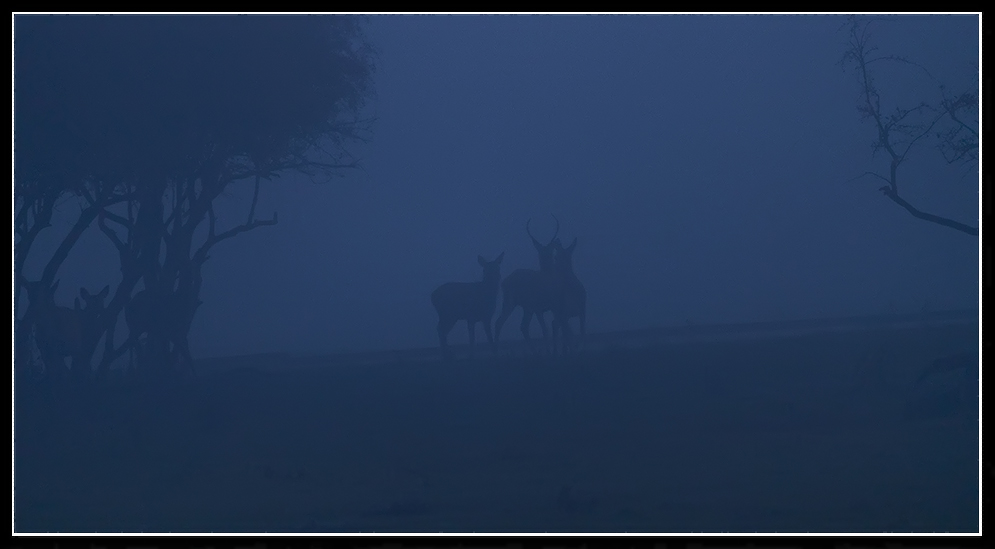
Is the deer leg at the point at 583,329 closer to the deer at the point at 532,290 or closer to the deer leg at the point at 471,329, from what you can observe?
the deer at the point at 532,290

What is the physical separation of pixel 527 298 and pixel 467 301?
58 cm

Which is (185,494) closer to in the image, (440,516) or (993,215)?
(440,516)

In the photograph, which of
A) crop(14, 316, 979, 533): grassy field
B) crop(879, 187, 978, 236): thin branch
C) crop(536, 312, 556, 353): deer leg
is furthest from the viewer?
crop(536, 312, 556, 353): deer leg

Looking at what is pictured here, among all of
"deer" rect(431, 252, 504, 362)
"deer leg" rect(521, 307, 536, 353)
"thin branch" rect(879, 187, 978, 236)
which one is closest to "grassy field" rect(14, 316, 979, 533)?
"deer leg" rect(521, 307, 536, 353)

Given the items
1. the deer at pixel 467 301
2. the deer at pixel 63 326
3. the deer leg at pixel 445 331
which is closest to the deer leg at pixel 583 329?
the deer at pixel 467 301

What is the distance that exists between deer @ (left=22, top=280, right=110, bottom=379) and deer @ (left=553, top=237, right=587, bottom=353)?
478cm

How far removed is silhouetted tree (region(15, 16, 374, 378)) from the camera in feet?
30.8

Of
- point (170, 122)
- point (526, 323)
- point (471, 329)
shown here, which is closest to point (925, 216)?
point (526, 323)

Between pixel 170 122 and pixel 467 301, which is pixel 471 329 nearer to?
pixel 467 301

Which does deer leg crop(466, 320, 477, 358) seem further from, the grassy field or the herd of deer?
the grassy field

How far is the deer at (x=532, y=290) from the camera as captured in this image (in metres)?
8.84

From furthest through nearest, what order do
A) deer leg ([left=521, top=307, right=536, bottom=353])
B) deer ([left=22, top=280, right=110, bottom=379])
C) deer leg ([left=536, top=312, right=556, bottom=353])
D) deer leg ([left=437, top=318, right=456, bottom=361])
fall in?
1. deer ([left=22, top=280, right=110, bottom=379])
2. deer leg ([left=437, top=318, right=456, bottom=361])
3. deer leg ([left=521, top=307, right=536, bottom=353])
4. deer leg ([left=536, top=312, right=556, bottom=353])

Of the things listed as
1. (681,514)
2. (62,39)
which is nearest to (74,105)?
(62,39)

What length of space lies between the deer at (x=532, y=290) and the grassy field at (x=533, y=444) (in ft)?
1.52
